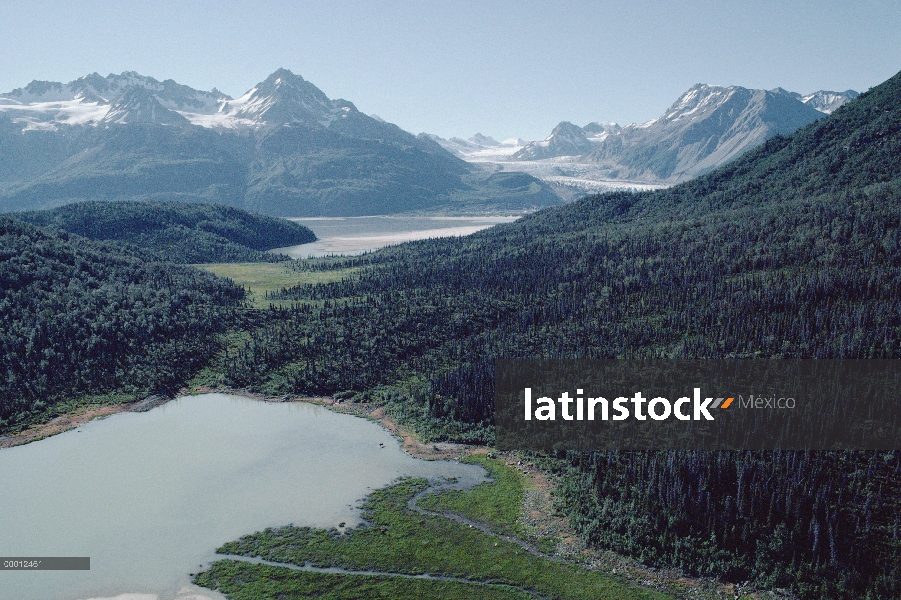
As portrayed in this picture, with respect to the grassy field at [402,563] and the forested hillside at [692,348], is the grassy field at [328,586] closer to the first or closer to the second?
the grassy field at [402,563]

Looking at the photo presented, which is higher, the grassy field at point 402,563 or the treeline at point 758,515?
the treeline at point 758,515

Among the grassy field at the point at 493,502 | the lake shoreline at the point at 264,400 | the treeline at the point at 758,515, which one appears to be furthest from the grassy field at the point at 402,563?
the lake shoreline at the point at 264,400

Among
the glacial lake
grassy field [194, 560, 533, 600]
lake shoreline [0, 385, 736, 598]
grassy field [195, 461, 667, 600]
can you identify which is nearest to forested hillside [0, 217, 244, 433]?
lake shoreline [0, 385, 736, 598]

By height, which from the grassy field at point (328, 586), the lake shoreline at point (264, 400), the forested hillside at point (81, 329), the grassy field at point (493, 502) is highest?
the forested hillside at point (81, 329)

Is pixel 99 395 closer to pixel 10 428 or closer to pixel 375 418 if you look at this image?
pixel 10 428

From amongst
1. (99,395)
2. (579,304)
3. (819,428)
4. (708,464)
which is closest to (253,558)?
(708,464)

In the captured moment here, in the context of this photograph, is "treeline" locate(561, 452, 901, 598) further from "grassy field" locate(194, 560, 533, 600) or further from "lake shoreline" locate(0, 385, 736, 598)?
"grassy field" locate(194, 560, 533, 600)
